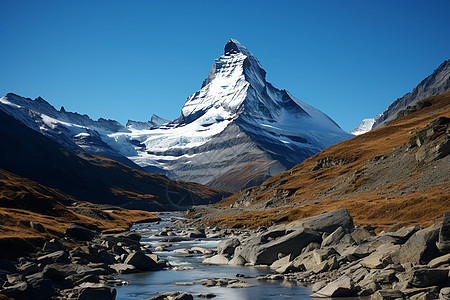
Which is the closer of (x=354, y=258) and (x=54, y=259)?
(x=354, y=258)

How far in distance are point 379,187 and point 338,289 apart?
74123 millimetres

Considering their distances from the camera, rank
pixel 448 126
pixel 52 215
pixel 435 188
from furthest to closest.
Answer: pixel 448 126 → pixel 52 215 → pixel 435 188

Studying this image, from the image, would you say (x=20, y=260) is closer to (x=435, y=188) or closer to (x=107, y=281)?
(x=107, y=281)

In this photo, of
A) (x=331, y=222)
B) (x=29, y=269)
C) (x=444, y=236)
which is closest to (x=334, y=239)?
(x=331, y=222)

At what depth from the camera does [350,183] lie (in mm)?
116062

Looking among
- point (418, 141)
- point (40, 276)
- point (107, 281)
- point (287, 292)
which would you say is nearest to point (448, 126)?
point (418, 141)

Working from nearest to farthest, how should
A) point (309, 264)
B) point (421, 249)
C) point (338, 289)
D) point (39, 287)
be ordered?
1. point (338, 289)
2. point (421, 249)
3. point (39, 287)
4. point (309, 264)

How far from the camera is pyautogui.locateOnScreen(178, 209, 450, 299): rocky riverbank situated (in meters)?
27.4

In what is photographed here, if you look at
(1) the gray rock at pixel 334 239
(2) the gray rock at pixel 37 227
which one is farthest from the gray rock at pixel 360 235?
(2) the gray rock at pixel 37 227

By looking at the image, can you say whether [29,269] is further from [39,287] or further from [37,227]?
[37,227]

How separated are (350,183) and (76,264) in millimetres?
91102

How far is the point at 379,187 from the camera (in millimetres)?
99125

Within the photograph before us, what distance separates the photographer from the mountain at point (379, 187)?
220ft

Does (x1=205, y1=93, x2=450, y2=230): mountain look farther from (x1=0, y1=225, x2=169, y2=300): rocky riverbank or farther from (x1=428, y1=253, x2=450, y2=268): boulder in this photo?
(x1=0, y1=225, x2=169, y2=300): rocky riverbank
